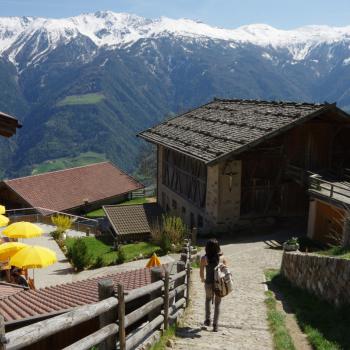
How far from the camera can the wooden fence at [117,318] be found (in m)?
5.14

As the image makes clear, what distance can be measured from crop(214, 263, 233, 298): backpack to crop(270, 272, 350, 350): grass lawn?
180cm

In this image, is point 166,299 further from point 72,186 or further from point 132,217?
point 72,186

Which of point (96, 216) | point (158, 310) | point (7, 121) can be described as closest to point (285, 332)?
point (158, 310)

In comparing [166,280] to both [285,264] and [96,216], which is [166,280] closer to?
[285,264]

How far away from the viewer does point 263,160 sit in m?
24.8

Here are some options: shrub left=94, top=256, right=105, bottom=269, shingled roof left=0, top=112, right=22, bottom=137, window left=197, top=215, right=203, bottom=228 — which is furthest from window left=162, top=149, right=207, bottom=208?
shingled roof left=0, top=112, right=22, bottom=137

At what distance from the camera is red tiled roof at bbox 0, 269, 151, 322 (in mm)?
9023

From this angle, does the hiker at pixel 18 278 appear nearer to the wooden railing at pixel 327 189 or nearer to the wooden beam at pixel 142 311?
the wooden beam at pixel 142 311

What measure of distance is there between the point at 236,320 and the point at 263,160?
15.1 m

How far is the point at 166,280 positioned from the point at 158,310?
0.56 metres

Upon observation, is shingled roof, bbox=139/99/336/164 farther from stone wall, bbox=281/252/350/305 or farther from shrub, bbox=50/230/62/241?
stone wall, bbox=281/252/350/305

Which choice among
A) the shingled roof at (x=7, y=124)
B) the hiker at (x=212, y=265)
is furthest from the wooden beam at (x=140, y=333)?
the shingled roof at (x=7, y=124)

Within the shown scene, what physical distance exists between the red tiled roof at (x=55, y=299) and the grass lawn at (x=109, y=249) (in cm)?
1076

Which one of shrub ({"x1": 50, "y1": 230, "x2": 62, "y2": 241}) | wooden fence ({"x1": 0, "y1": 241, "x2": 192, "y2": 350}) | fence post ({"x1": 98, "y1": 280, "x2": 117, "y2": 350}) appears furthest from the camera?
shrub ({"x1": 50, "y1": 230, "x2": 62, "y2": 241})
